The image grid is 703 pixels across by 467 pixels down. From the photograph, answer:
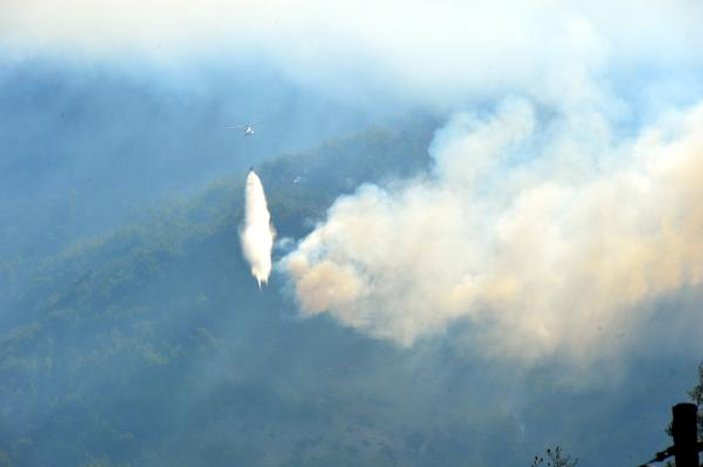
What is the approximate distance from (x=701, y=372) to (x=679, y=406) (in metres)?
42.9

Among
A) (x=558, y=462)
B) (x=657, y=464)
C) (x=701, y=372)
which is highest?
(x=701, y=372)

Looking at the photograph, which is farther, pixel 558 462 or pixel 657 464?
pixel 558 462

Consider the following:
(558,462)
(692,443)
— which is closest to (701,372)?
(558,462)

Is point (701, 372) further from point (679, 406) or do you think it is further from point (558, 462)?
point (679, 406)

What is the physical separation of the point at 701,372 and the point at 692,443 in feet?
138

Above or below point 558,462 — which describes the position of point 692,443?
below

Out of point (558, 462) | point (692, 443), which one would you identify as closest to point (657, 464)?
point (692, 443)

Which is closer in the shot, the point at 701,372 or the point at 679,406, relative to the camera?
the point at 679,406

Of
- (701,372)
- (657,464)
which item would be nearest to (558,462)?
(701,372)

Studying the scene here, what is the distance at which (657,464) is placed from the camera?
39219mm

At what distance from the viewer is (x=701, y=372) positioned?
79375 mm

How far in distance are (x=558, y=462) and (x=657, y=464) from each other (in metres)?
41.3

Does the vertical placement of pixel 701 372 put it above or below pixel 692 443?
above

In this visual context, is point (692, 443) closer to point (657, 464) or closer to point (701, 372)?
point (657, 464)
